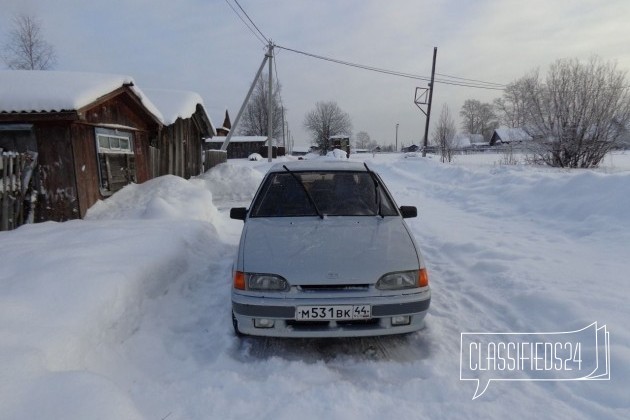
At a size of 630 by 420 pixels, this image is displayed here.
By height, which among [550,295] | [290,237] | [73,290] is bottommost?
[550,295]

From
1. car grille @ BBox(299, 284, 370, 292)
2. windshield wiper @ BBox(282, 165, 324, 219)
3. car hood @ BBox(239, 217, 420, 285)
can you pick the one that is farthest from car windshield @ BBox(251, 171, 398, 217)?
car grille @ BBox(299, 284, 370, 292)

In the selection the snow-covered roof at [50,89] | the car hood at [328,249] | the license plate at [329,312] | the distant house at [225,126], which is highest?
the distant house at [225,126]

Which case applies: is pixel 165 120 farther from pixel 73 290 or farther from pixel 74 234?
pixel 73 290

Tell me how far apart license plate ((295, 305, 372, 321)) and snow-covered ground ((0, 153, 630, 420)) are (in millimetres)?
387

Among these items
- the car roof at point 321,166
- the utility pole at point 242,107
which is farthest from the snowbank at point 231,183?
the car roof at point 321,166

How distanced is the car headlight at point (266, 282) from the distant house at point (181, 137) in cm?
1046

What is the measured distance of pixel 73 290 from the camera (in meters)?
3.29

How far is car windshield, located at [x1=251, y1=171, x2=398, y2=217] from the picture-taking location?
13.4 ft

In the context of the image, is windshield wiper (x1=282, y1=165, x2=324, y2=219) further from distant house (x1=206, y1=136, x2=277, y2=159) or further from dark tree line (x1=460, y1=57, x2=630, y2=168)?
distant house (x1=206, y1=136, x2=277, y2=159)

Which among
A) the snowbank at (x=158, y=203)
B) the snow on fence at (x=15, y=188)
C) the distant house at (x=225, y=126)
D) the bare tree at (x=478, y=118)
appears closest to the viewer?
the snow on fence at (x=15, y=188)

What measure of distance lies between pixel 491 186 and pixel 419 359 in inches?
364

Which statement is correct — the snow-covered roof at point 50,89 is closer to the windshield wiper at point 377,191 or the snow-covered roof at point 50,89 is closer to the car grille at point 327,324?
the windshield wiper at point 377,191

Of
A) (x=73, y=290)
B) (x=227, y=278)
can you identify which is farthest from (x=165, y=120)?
(x=73, y=290)

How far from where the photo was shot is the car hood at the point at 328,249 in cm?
296
